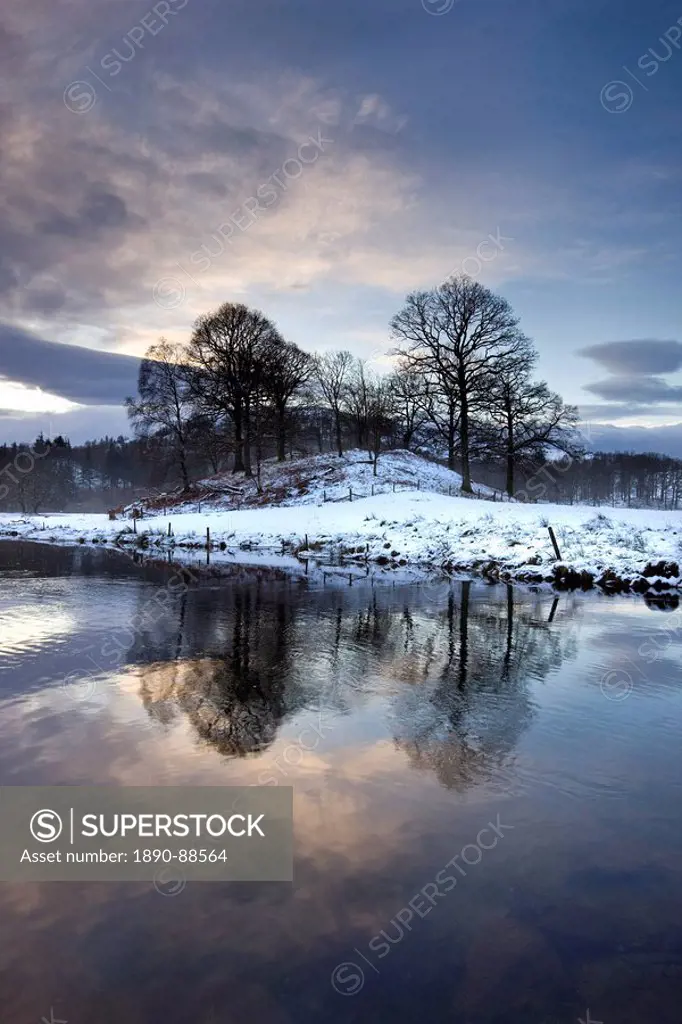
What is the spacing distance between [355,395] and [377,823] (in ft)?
229

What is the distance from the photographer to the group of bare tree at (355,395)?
45.6 metres

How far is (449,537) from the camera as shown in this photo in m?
31.5

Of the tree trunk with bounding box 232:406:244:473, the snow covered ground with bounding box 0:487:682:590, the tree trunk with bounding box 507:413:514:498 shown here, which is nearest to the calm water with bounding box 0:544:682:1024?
the snow covered ground with bounding box 0:487:682:590

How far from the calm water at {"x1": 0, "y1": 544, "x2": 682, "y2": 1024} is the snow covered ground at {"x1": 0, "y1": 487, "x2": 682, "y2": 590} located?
447 inches

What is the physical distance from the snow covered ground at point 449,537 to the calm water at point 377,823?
11353 millimetres

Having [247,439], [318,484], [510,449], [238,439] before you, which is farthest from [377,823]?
[238,439]

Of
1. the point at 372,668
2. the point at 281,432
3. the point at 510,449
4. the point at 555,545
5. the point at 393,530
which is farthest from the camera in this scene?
the point at 281,432

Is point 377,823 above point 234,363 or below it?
below

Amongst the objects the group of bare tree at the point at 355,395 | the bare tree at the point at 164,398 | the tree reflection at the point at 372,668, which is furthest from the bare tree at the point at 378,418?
A: the tree reflection at the point at 372,668

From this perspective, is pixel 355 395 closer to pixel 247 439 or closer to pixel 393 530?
pixel 247 439

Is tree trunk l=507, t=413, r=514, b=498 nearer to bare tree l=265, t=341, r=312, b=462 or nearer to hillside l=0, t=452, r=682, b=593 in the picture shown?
hillside l=0, t=452, r=682, b=593

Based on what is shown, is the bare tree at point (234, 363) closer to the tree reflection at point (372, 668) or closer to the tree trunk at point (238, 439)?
the tree trunk at point (238, 439)

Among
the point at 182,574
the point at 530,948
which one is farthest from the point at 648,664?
the point at 182,574

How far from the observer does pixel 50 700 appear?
9.34 metres
